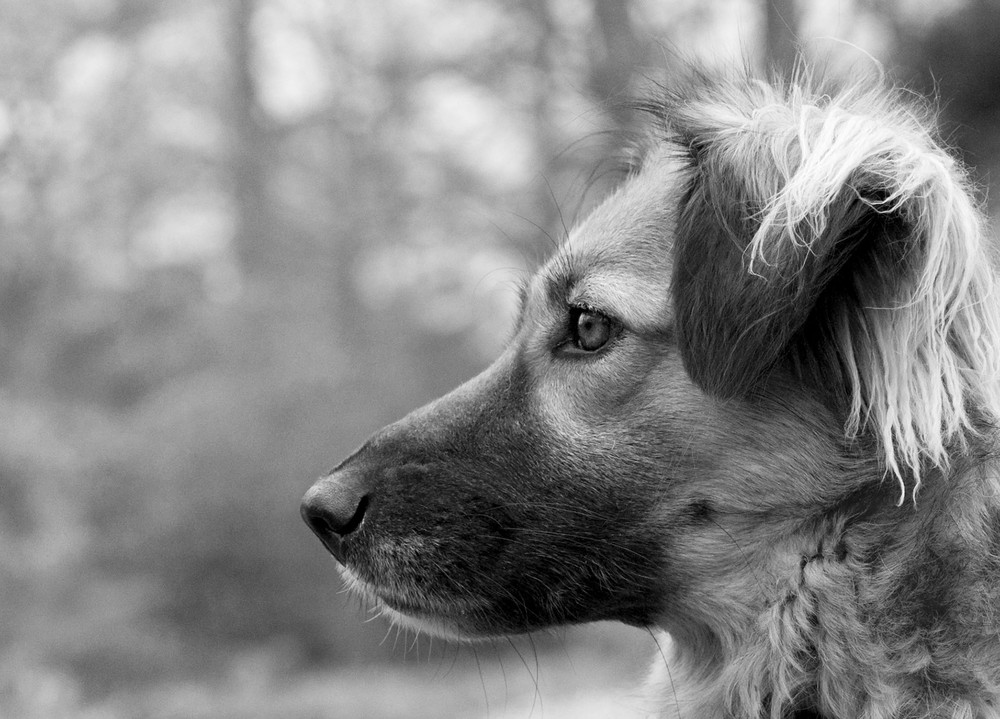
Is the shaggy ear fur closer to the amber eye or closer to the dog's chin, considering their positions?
the amber eye

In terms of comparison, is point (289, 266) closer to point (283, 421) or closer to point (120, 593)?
point (283, 421)

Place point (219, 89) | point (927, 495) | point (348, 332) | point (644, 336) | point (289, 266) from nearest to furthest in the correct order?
point (927, 495) < point (644, 336) < point (348, 332) < point (289, 266) < point (219, 89)

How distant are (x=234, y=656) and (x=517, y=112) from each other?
242 inches

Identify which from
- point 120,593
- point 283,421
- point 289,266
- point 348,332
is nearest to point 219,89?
point 289,266

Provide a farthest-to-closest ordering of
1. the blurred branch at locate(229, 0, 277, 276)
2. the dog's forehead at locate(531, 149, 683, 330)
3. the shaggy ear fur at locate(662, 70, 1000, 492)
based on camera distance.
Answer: the blurred branch at locate(229, 0, 277, 276) < the dog's forehead at locate(531, 149, 683, 330) < the shaggy ear fur at locate(662, 70, 1000, 492)

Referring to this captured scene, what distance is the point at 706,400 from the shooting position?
267cm

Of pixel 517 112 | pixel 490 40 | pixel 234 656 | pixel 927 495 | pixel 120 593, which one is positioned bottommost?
pixel 234 656

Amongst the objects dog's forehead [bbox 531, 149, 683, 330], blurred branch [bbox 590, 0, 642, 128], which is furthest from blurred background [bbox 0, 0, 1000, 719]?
dog's forehead [bbox 531, 149, 683, 330]

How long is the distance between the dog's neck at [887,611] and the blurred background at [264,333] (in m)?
3.90

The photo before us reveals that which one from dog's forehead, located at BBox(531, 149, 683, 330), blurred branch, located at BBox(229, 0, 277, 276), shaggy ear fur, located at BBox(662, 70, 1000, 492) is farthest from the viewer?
blurred branch, located at BBox(229, 0, 277, 276)

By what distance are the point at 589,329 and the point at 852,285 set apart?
0.70 metres

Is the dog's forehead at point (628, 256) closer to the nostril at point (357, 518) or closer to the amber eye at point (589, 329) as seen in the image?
the amber eye at point (589, 329)

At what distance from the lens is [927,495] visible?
2527mm

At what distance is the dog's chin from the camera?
284 cm
